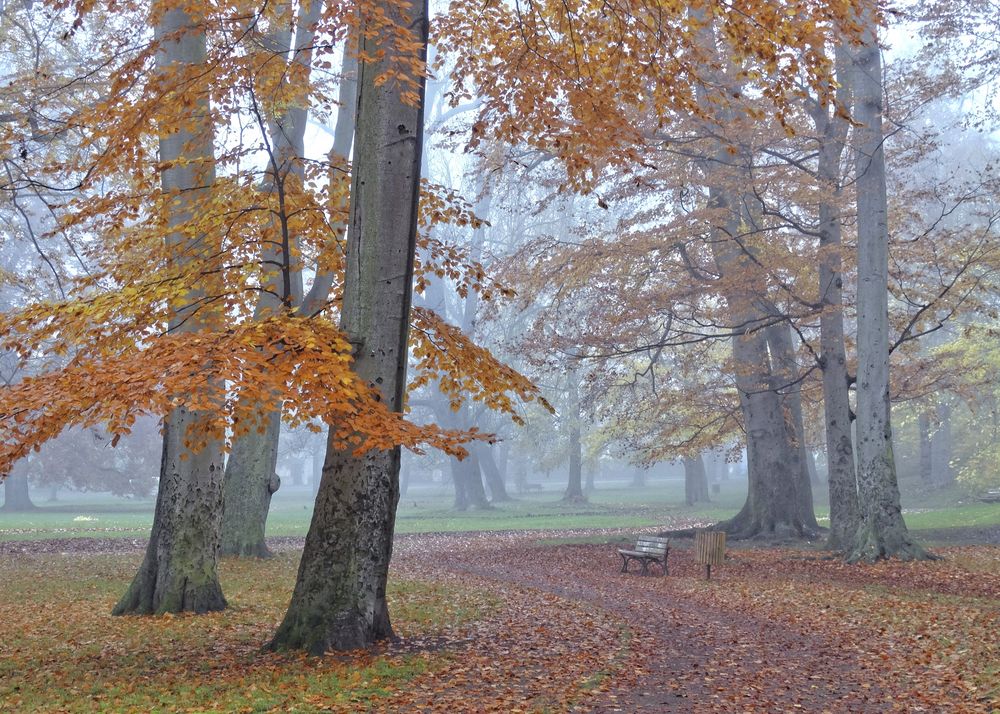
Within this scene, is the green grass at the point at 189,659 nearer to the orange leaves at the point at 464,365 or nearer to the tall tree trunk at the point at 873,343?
the orange leaves at the point at 464,365

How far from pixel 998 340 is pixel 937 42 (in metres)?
16.2

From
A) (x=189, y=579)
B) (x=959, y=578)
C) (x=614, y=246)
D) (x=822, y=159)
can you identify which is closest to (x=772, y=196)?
(x=822, y=159)

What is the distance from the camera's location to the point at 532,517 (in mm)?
34969

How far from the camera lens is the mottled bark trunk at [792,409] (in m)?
21.4

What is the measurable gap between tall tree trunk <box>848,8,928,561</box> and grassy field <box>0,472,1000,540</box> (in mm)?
8956

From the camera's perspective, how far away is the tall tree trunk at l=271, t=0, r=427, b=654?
27.0 feet

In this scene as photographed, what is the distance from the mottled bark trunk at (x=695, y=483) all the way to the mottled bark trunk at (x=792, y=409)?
17547 mm

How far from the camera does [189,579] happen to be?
35.3 feet

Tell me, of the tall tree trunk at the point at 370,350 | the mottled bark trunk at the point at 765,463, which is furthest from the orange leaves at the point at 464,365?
the mottled bark trunk at the point at 765,463

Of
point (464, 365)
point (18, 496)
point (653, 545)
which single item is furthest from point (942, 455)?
point (18, 496)

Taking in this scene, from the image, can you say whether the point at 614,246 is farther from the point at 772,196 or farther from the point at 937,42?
the point at 937,42

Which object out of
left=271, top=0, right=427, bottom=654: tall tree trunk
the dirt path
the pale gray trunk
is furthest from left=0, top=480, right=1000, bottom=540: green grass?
left=271, top=0, right=427, bottom=654: tall tree trunk

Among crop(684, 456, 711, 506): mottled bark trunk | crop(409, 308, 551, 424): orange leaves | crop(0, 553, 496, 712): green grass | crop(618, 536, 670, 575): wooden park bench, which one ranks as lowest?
crop(0, 553, 496, 712): green grass

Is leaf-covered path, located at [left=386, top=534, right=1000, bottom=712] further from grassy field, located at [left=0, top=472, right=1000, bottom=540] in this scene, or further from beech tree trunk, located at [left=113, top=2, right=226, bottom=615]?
grassy field, located at [left=0, top=472, right=1000, bottom=540]
